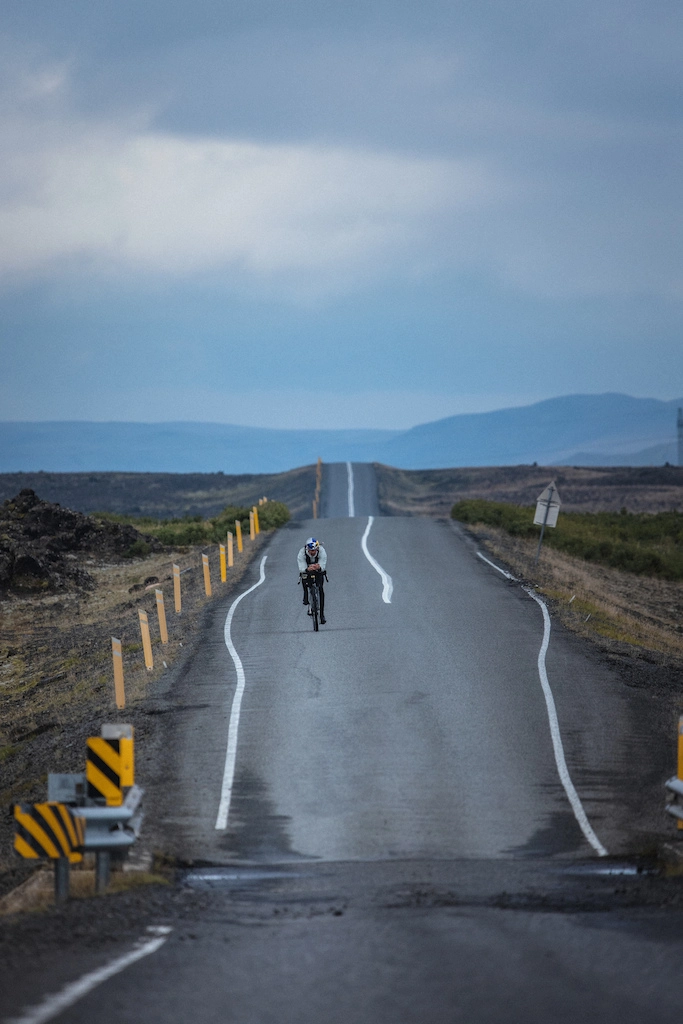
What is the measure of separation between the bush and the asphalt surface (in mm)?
22592

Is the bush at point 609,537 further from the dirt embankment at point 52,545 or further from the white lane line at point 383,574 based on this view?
the dirt embankment at point 52,545

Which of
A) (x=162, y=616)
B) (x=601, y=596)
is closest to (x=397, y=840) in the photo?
(x=162, y=616)

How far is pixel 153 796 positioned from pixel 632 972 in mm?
7415

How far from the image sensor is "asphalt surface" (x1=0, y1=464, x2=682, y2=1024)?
269 inches

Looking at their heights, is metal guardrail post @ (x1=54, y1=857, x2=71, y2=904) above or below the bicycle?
below

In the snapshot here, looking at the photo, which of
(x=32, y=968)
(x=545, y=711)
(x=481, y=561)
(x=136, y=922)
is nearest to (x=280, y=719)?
(x=545, y=711)

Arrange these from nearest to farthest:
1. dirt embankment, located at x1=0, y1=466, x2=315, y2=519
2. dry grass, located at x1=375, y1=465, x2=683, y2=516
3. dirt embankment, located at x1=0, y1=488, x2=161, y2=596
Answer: dirt embankment, located at x1=0, y1=488, x2=161, y2=596 < dry grass, located at x1=375, y1=465, x2=683, y2=516 < dirt embankment, located at x1=0, y1=466, x2=315, y2=519

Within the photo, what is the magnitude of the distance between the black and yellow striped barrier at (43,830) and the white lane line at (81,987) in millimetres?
1498

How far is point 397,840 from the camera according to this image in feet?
39.2

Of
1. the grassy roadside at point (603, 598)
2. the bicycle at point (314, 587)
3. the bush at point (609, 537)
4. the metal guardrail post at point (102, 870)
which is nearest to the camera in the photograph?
the metal guardrail post at point (102, 870)

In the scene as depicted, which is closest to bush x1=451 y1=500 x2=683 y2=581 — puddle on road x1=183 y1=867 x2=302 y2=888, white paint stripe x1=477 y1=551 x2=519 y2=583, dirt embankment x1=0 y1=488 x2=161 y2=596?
white paint stripe x1=477 y1=551 x2=519 y2=583

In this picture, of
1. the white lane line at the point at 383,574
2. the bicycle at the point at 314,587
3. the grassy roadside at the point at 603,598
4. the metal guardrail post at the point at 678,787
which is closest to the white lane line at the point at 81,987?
the metal guardrail post at the point at 678,787

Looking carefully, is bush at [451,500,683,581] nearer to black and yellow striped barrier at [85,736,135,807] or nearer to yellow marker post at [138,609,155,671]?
yellow marker post at [138,609,155,671]

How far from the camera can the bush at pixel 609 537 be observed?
47.0 m
